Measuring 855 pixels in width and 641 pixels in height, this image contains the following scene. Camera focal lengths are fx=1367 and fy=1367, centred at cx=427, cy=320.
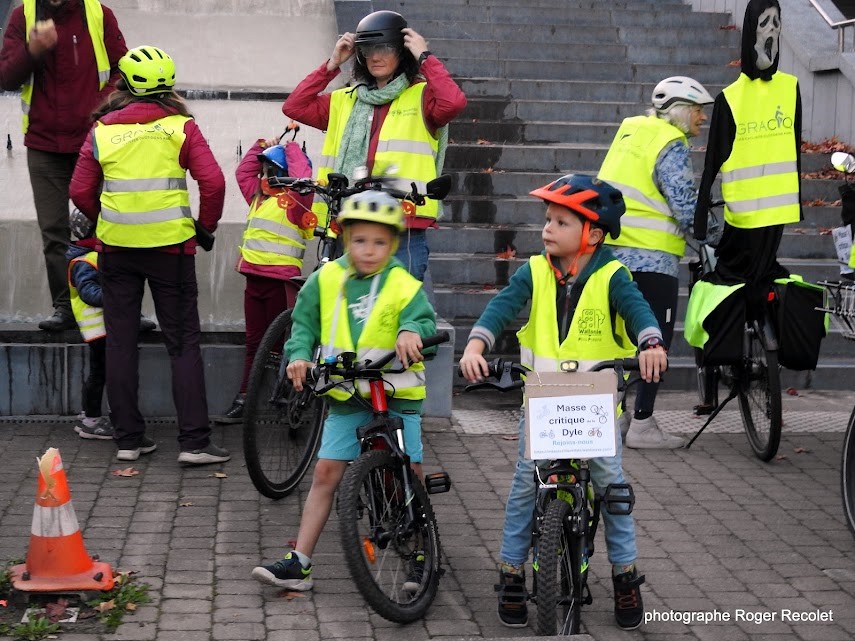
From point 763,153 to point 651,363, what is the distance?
323 cm

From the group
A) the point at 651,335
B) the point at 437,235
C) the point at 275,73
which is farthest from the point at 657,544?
the point at 275,73

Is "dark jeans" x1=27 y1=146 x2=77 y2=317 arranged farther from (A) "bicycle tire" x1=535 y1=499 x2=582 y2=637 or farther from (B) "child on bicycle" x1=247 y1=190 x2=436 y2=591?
(A) "bicycle tire" x1=535 y1=499 x2=582 y2=637

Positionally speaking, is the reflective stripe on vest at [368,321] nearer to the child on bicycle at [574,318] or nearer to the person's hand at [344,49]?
the child on bicycle at [574,318]

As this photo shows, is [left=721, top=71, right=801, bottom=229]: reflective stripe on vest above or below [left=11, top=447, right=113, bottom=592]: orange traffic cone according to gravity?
above

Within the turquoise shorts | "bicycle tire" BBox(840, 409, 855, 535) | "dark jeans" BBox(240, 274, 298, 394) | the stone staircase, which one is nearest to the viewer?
the turquoise shorts

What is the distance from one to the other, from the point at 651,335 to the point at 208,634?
1946 millimetres

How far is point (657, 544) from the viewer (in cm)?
620

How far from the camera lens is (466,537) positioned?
6215mm

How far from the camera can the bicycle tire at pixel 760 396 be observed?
739 cm

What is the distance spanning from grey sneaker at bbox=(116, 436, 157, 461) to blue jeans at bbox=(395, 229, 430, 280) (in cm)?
178

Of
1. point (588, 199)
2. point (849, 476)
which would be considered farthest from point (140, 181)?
point (849, 476)

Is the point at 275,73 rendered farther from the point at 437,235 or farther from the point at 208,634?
the point at 208,634

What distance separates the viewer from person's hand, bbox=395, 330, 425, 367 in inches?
203

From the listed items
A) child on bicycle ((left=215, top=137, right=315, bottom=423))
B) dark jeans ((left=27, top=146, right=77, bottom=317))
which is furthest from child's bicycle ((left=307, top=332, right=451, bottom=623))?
dark jeans ((left=27, top=146, right=77, bottom=317))
